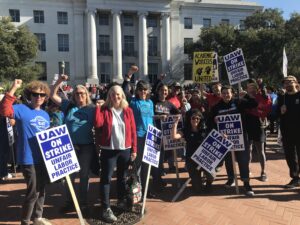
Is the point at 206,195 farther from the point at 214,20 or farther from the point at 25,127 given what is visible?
the point at 214,20

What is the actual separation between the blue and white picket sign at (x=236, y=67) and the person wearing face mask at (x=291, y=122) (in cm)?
112

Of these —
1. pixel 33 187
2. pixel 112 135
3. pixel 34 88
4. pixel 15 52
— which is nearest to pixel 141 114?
pixel 112 135

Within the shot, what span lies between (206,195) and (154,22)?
51238mm

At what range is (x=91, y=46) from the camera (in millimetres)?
51281

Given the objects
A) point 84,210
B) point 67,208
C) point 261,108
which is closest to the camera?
point 84,210

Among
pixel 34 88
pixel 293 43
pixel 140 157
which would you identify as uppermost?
pixel 293 43

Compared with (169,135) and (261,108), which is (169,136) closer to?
(169,135)

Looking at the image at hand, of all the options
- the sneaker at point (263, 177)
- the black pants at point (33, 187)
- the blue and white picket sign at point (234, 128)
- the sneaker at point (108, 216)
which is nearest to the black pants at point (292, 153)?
the sneaker at point (263, 177)

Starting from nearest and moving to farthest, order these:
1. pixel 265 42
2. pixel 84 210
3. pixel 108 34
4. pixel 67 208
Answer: pixel 84 210
pixel 67 208
pixel 265 42
pixel 108 34

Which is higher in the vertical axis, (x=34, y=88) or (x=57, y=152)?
(x=34, y=88)

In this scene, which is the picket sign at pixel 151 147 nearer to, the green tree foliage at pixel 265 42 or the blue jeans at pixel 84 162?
the blue jeans at pixel 84 162

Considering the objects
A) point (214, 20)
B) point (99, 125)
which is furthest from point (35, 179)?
point (214, 20)

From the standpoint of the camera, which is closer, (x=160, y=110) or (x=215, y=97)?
(x=160, y=110)

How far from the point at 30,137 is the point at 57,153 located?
0.45 meters
